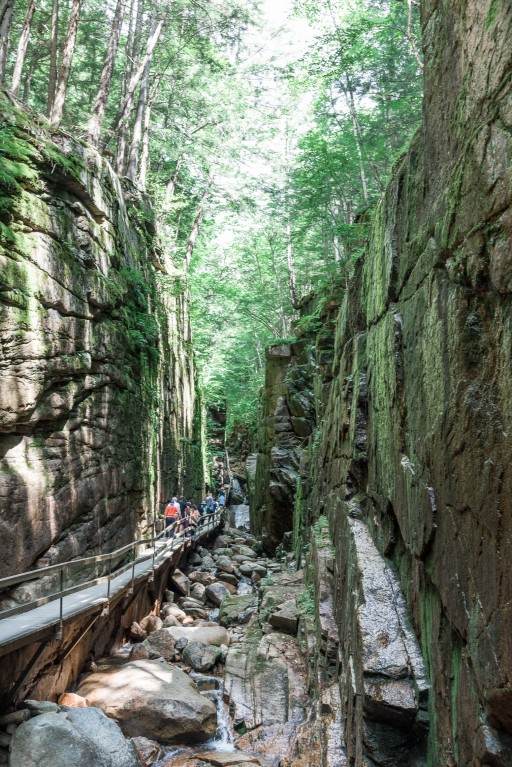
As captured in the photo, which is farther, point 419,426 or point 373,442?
point 373,442

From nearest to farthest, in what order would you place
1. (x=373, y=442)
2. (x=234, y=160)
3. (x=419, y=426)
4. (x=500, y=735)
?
(x=500, y=735) < (x=419, y=426) < (x=373, y=442) < (x=234, y=160)

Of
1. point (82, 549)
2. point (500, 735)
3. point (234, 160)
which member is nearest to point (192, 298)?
point (234, 160)

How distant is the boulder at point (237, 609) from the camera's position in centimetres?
1318

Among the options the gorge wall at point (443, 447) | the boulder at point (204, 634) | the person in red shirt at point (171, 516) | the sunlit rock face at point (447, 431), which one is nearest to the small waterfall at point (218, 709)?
the boulder at point (204, 634)

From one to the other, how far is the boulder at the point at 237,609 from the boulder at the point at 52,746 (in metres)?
7.20

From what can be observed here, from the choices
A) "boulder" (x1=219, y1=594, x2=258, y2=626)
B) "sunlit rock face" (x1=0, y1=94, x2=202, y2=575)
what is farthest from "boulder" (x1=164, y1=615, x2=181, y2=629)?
"sunlit rock face" (x1=0, y1=94, x2=202, y2=575)

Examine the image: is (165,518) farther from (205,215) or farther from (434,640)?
(205,215)

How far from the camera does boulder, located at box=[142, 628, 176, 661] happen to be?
1061cm

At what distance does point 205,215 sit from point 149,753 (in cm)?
2776

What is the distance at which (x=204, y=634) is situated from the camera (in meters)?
11.8

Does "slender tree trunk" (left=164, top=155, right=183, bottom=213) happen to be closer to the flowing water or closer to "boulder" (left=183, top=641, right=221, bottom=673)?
"boulder" (left=183, top=641, right=221, bottom=673)

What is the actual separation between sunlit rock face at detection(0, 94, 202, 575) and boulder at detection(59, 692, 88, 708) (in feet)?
6.81

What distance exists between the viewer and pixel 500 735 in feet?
9.32

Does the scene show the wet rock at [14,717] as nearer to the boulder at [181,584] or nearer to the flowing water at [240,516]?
the boulder at [181,584]
